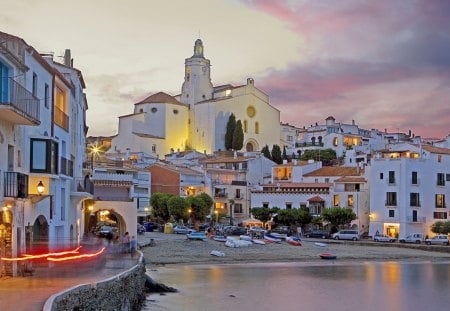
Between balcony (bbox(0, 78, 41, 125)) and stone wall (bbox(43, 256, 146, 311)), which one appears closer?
stone wall (bbox(43, 256, 146, 311))

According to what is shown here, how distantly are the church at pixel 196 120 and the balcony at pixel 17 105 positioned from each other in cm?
10602

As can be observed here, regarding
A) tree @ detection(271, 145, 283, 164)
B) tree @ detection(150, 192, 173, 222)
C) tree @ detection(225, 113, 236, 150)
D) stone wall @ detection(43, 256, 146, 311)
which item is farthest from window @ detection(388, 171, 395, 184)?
tree @ detection(225, 113, 236, 150)

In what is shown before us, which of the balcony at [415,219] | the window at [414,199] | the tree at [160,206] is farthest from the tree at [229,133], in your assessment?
the balcony at [415,219]

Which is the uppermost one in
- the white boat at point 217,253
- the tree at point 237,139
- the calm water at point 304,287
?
the tree at point 237,139

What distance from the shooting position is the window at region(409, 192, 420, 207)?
77.3m

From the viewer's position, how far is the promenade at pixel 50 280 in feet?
56.5

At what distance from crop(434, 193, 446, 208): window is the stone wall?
54.3 m

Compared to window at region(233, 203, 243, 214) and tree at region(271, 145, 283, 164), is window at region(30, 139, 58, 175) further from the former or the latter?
tree at region(271, 145, 283, 164)

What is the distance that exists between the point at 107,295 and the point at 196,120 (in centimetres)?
11882

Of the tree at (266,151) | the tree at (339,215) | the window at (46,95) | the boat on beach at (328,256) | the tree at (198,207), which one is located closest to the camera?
the window at (46,95)

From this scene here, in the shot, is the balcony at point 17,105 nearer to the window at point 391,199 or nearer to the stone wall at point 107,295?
the stone wall at point 107,295

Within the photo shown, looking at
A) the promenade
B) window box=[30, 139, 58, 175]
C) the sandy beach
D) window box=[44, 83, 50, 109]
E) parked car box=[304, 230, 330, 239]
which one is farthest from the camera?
parked car box=[304, 230, 330, 239]

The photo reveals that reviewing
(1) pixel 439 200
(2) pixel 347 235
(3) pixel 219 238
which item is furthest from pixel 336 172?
(3) pixel 219 238

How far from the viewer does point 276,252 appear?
62156 mm
